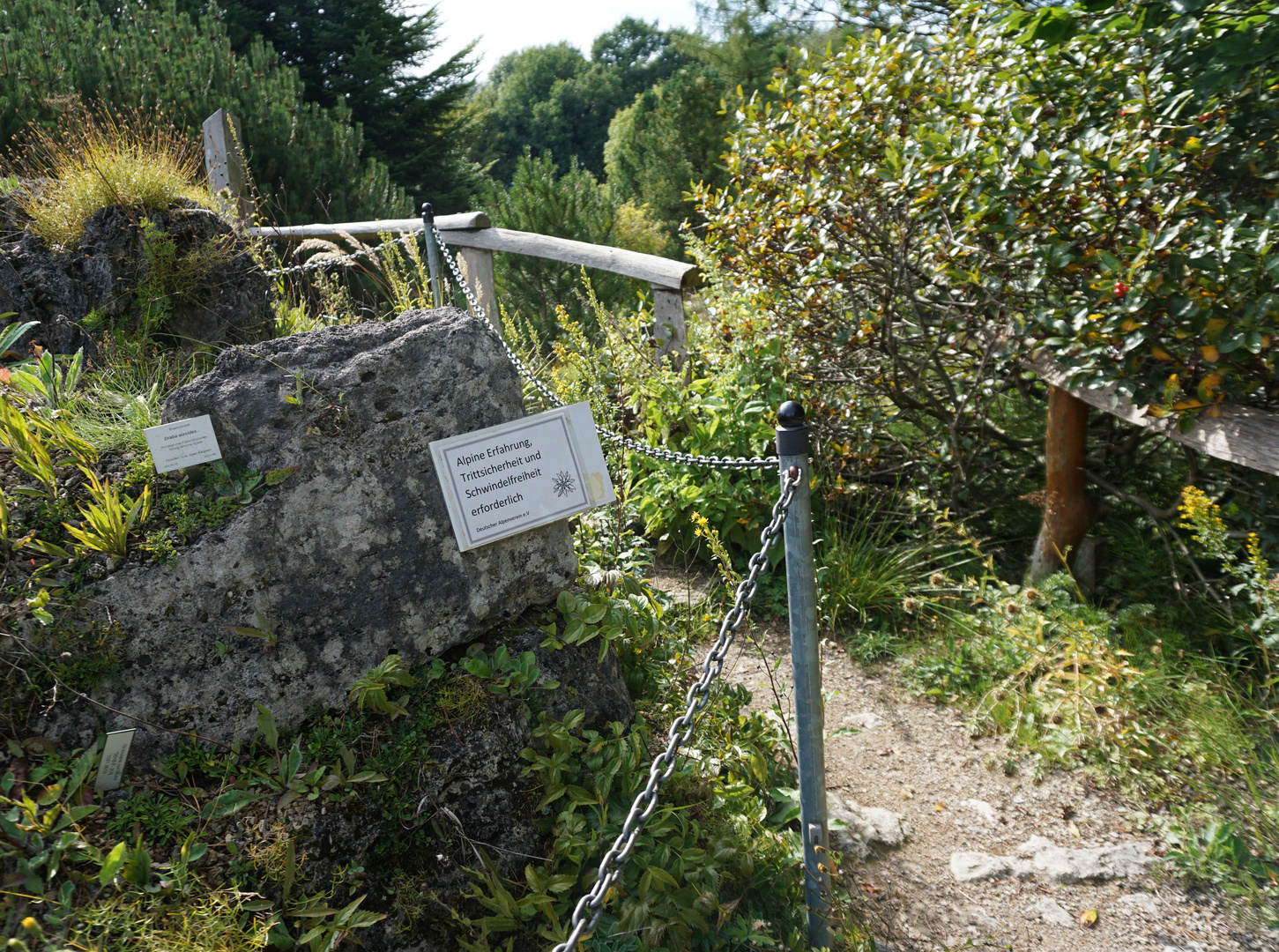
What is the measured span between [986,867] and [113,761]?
2.50 metres

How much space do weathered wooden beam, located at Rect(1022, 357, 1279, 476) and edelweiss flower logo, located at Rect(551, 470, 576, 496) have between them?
6.95ft

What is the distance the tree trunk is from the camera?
3582 mm

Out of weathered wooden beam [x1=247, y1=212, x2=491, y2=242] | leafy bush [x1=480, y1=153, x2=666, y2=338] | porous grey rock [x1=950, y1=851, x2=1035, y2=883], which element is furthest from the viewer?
leafy bush [x1=480, y1=153, x2=666, y2=338]

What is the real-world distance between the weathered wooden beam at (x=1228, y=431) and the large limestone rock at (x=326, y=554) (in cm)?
228

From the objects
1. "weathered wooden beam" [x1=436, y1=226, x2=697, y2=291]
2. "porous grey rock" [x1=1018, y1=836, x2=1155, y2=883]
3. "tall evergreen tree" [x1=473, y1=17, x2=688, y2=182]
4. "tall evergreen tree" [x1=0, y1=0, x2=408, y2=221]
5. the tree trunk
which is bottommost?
"porous grey rock" [x1=1018, y1=836, x2=1155, y2=883]

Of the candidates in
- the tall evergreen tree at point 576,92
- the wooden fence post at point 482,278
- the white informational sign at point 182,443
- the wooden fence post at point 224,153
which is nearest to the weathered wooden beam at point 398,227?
the wooden fence post at point 482,278

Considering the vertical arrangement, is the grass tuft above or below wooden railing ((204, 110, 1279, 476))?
above

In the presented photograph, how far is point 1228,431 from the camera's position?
2.61m

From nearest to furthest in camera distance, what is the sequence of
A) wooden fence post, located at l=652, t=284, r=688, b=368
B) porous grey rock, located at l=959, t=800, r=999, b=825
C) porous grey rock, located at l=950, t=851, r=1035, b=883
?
porous grey rock, located at l=950, t=851, r=1035, b=883
porous grey rock, located at l=959, t=800, r=999, b=825
wooden fence post, located at l=652, t=284, r=688, b=368

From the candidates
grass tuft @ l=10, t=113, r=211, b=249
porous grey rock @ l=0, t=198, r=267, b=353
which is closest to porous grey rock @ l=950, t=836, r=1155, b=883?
porous grey rock @ l=0, t=198, r=267, b=353

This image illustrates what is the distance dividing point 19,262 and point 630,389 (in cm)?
313

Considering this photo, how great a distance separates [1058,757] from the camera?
276cm

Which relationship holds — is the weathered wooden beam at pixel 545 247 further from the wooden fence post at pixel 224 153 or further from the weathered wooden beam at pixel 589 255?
the wooden fence post at pixel 224 153

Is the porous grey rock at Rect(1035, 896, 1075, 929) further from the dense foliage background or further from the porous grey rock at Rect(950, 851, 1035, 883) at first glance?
the dense foliage background
